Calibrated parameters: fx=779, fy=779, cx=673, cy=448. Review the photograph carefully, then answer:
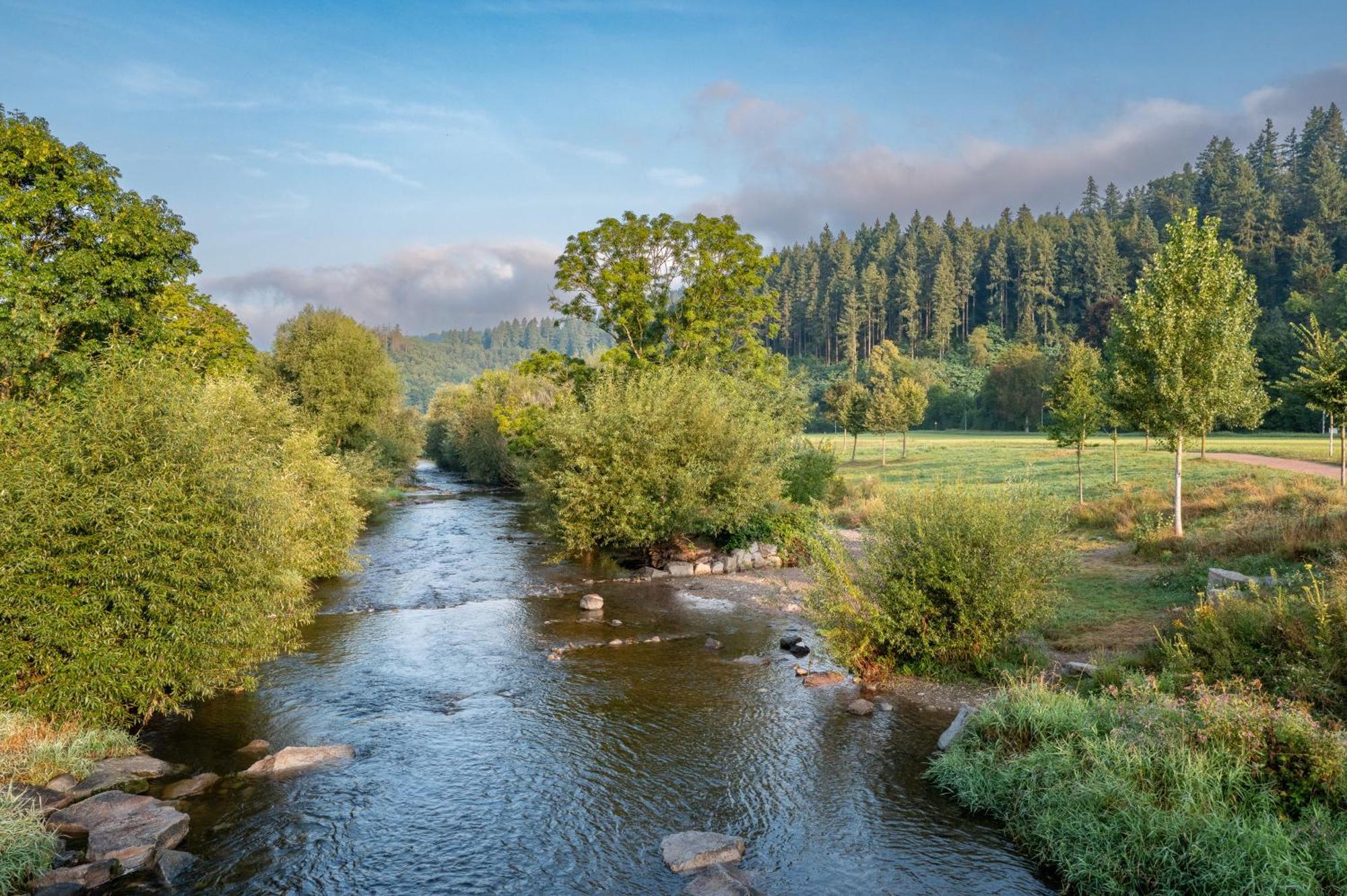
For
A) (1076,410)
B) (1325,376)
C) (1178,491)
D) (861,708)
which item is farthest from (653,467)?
(1325,376)

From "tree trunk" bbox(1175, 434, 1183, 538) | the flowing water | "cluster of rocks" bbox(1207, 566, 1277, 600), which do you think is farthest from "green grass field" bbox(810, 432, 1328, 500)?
the flowing water

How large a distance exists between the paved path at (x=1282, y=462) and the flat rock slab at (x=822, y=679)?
97.6 ft

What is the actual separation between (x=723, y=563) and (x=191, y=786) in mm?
19599

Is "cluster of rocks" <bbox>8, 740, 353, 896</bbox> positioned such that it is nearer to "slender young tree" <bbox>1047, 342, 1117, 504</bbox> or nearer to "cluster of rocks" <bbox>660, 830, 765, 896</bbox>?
"cluster of rocks" <bbox>660, 830, 765, 896</bbox>

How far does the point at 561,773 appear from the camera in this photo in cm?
1207

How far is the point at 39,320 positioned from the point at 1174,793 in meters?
26.9

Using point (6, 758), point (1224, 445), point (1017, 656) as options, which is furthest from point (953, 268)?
point (6, 758)

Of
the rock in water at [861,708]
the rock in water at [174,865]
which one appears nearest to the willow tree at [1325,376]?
the rock in water at [861,708]

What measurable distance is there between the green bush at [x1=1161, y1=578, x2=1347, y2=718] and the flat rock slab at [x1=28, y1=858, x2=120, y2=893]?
1510 centimetres

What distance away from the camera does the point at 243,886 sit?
9.02m

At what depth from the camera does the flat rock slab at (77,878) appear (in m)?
8.84

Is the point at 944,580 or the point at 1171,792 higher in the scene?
the point at 944,580

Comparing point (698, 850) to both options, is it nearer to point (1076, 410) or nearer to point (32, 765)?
point (32, 765)

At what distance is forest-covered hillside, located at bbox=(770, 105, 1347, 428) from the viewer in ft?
349
